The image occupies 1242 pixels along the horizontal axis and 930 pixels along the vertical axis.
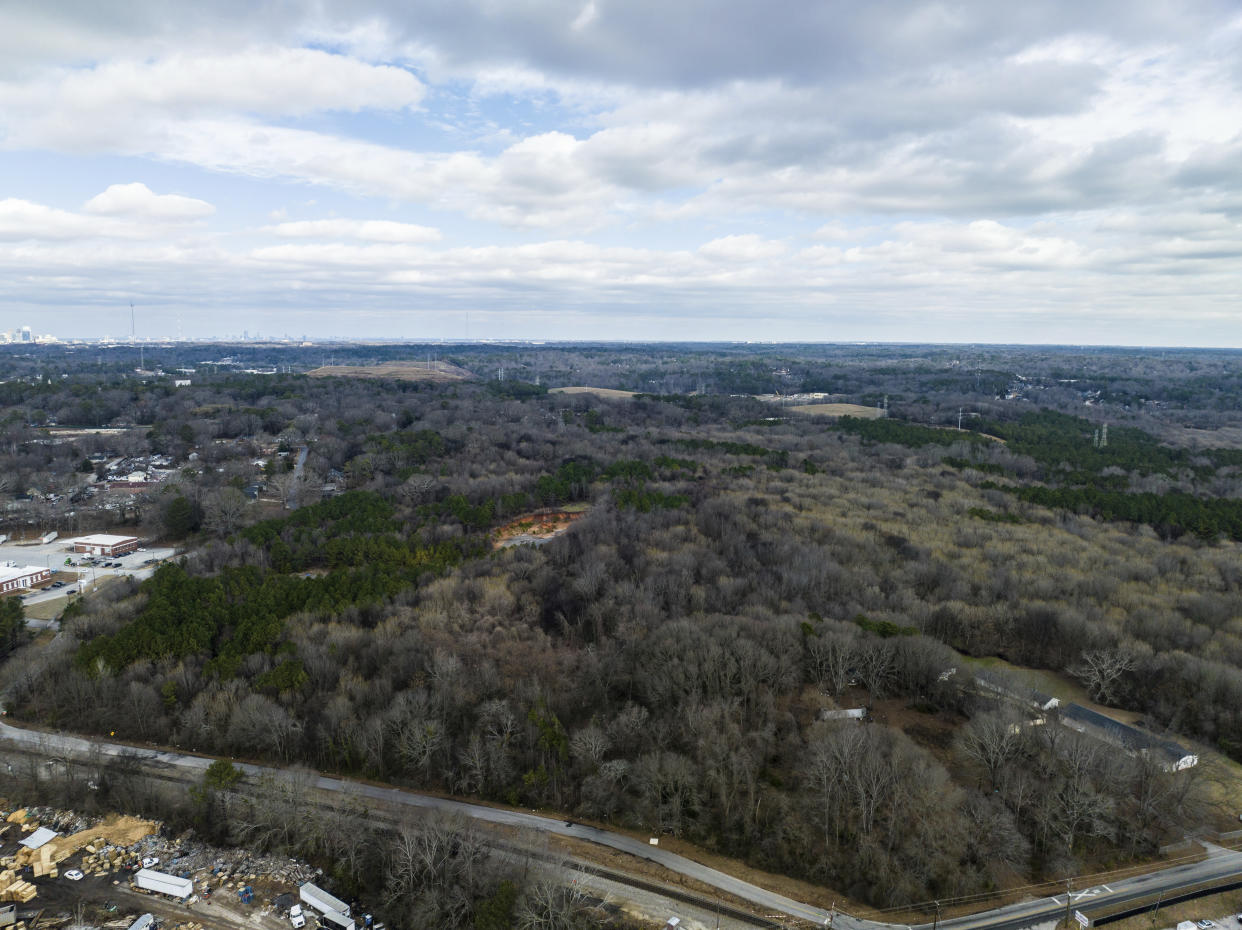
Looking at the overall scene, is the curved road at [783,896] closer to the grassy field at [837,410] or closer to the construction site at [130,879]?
the construction site at [130,879]

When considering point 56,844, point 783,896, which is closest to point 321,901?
point 56,844

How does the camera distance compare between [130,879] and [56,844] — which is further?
[56,844]

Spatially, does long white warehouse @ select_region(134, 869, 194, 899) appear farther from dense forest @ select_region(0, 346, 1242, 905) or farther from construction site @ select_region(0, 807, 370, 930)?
dense forest @ select_region(0, 346, 1242, 905)

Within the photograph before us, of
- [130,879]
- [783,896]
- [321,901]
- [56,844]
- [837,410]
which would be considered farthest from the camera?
[837,410]

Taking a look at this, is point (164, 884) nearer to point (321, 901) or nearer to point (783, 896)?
point (321, 901)

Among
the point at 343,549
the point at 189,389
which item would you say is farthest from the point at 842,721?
the point at 189,389

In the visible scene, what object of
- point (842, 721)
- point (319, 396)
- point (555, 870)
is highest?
point (319, 396)

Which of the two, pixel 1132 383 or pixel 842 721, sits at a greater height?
pixel 1132 383

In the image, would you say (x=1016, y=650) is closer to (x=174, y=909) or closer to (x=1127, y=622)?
(x=1127, y=622)

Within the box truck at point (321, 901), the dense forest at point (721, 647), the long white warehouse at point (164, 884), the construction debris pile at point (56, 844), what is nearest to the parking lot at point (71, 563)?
the dense forest at point (721, 647)
